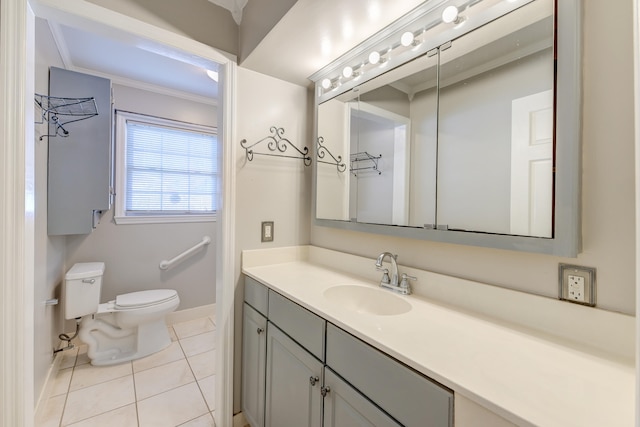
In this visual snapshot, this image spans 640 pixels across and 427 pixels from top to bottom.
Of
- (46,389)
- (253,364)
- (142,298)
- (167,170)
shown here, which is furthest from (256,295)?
(167,170)

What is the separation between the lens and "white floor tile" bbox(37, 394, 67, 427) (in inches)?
62.1

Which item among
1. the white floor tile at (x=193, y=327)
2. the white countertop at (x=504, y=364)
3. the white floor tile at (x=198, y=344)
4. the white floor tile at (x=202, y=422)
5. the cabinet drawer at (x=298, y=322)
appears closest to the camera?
the white countertop at (x=504, y=364)

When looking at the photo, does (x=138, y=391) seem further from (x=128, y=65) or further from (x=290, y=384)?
(x=128, y=65)

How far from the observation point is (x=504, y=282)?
3.22ft

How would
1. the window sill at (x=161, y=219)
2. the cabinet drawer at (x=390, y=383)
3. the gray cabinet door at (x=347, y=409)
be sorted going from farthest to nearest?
the window sill at (x=161, y=219) < the gray cabinet door at (x=347, y=409) < the cabinet drawer at (x=390, y=383)

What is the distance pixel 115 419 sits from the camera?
5.32ft

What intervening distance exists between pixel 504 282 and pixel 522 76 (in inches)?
28.5

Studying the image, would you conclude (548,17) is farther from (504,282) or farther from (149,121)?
(149,121)

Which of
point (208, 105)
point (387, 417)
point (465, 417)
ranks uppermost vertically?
point (208, 105)

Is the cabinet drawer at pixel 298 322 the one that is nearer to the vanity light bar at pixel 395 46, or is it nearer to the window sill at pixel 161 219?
the vanity light bar at pixel 395 46

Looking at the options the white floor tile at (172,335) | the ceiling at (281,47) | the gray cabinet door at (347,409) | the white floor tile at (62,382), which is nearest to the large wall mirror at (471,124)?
the ceiling at (281,47)

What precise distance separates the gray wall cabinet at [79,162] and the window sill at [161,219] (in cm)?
42

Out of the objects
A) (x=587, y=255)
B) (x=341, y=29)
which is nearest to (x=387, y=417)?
(x=587, y=255)

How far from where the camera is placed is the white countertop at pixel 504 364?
0.54m
